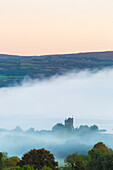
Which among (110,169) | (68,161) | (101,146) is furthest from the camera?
(101,146)

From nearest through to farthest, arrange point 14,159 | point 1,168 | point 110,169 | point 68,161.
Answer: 1. point 110,169
2. point 1,168
3. point 68,161
4. point 14,159

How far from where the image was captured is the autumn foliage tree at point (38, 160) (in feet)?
360

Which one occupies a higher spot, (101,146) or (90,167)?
(101,146)

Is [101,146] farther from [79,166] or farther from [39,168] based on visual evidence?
[79,166]

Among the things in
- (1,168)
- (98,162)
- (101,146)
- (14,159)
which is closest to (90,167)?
(98,162)

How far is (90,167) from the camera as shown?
294ft

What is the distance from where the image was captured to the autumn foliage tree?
360ft

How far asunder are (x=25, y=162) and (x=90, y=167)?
23629mm

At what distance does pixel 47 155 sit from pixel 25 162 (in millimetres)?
4972

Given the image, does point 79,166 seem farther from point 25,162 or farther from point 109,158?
point 25,162

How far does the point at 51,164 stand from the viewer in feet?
362

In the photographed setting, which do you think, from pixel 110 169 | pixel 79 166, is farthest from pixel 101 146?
pixel 110 169

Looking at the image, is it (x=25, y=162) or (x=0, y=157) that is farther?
(x=25, y=162)

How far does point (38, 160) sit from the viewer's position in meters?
111
